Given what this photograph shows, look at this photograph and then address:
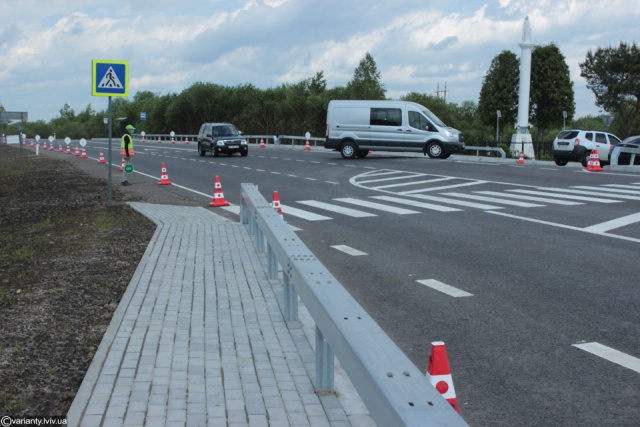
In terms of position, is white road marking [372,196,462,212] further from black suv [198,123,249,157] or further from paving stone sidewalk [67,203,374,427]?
black suv [198,123,249,157]

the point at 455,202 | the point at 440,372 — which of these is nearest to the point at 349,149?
the point at 455,202

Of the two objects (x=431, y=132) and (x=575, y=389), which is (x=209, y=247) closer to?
(x=575, y=389)

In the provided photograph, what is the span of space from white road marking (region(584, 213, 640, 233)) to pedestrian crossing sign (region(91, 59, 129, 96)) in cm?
950

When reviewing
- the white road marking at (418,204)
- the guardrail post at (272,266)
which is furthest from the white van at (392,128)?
the guardrail post at (272,266)

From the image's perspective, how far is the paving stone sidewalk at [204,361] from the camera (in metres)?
4.45

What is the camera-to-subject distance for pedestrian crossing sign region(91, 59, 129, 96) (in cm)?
1533

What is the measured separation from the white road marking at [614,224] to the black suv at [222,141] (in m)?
28.9

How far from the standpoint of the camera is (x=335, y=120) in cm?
3644

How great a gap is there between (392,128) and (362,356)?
3238 cm

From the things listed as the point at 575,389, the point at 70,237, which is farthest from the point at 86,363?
the point at 70,237

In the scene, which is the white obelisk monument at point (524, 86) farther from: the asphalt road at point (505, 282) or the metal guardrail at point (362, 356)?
the metal guardrail at point (362, 356)

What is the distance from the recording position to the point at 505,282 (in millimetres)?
8703

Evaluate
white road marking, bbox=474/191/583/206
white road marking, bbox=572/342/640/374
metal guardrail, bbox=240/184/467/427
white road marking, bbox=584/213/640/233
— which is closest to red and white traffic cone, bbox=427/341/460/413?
metal guardrail, bbox=240/184/467/427

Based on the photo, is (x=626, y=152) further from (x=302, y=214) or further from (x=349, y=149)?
(x=302, y=214)
